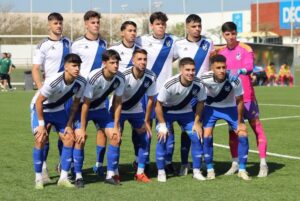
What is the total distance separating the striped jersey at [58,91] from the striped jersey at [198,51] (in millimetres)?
1816

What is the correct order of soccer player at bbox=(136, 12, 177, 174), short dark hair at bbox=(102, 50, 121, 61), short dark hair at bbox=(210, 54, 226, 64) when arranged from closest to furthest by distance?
short dark hair at bbox=(102, 50, 121, 61), short dark hair at bbox=(210, 54, 226, 64), soccer player at bbox=(136, 12, 177, 174)

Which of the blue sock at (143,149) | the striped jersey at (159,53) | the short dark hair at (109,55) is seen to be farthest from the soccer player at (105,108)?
the striped jersey at (159,53)

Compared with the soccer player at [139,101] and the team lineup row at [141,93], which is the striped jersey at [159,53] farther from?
the soccer player at [139,101]

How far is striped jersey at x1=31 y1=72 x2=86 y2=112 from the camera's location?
8.69 meters

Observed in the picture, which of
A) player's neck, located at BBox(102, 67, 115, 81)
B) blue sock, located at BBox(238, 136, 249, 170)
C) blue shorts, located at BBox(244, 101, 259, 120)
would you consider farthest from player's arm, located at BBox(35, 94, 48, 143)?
blue shorts, located at BBox(244, 101, 259, 120)

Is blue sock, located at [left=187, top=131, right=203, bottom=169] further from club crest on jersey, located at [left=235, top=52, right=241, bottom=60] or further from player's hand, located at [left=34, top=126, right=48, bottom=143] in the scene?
player's hand, located at [left=34, top=126, right=48, bottom=143]

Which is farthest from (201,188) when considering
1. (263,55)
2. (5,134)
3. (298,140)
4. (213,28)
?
(213,28)

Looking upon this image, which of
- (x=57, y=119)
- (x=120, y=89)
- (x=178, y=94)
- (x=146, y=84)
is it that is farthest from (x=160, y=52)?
(x=57, y=119)

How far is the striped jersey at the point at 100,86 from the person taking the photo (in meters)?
8.95

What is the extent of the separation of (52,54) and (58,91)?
0.97 m

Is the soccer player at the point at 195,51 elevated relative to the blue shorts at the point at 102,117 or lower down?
elevated

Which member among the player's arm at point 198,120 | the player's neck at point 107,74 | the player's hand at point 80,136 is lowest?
the player's hand at point 80,136

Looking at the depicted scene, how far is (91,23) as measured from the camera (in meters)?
9.50

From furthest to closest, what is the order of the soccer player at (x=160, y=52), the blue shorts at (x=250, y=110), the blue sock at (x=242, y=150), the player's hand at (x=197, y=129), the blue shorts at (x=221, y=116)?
1. the soccer player at (x=160, y=52)
2. the blue shorts at (x=250, y=110)
3. the blue shorts at (x=221, y=116)
4. the blue sock at (x=242, y=150)
5. the player's hand at (x=197, y=129)
